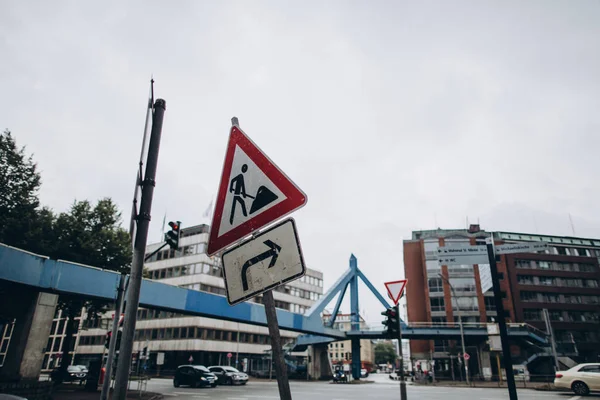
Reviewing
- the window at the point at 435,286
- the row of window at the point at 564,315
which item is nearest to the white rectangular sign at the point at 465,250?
the window at the point at 435,286

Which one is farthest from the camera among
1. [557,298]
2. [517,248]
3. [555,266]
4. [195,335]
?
[555,266]

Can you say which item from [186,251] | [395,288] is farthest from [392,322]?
[186,251]

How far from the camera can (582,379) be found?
16484mm

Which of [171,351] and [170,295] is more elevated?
[170,295]

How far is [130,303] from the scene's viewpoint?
3.85 metres

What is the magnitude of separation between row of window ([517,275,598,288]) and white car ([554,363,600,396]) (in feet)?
157

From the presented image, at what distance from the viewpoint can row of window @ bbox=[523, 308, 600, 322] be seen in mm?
56094

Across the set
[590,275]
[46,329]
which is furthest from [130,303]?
[590,275]

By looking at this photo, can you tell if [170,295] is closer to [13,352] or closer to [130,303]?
[13,352]

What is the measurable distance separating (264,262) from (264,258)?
0.08 feet

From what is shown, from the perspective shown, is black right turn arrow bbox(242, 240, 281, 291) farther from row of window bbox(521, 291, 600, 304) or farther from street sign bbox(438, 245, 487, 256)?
row of window bbox(521, 291, 600, 304)

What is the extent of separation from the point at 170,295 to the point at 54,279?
20.1 feet

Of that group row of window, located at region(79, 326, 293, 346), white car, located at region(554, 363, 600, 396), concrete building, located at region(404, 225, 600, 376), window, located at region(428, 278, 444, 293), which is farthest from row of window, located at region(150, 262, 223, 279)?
white car, located at region(554, 363, 600, 396)

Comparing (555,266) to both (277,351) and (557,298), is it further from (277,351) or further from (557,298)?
(277,351)
